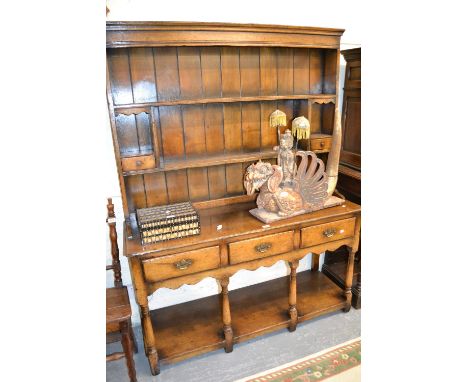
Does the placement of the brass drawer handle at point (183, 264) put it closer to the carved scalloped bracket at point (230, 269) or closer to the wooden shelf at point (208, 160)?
the carved scalloped bracket at point (230, 269)

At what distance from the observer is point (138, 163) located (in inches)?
71.4

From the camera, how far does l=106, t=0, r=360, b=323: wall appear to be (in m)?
1.86

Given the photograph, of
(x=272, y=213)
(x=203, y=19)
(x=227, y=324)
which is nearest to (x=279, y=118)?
(x=272, y=213)

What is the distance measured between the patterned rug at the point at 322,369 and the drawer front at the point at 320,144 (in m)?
1.38

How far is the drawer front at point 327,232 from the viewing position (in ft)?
6.54

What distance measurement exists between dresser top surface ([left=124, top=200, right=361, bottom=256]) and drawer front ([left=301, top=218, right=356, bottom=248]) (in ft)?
0.15

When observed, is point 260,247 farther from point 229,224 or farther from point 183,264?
point 183,264

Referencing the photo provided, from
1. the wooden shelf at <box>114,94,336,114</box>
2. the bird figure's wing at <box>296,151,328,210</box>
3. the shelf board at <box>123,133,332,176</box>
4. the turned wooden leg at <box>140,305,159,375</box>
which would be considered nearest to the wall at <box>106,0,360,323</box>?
the wooden shelf at <box>114,94,336,114</box>

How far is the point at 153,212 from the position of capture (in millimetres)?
1794
